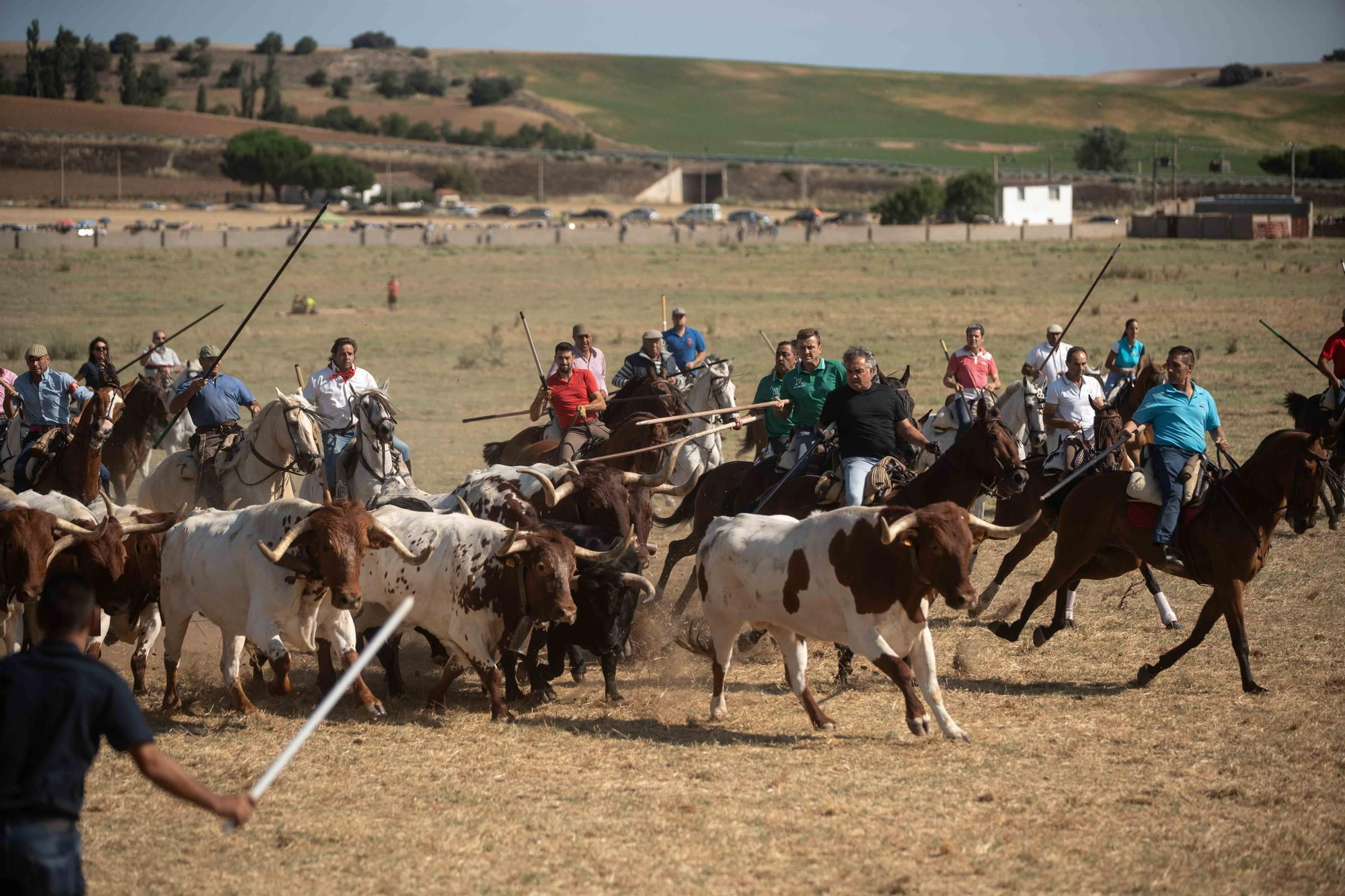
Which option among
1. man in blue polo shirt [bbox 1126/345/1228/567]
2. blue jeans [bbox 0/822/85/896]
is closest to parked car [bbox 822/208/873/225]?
man in blue polo shirt [bbox 1126/345/1228/567]

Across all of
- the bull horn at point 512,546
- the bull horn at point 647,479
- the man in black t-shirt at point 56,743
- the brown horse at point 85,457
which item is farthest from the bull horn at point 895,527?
the brown horse at point 85,457

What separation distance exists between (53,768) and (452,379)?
24.9 metres

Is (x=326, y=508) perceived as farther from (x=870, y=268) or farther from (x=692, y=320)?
(x=870, y=268)

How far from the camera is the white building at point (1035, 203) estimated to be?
95.2 m

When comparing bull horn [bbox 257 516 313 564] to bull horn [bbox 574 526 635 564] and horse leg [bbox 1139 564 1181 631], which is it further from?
horse leg [bbox 1139 564 1181 631]

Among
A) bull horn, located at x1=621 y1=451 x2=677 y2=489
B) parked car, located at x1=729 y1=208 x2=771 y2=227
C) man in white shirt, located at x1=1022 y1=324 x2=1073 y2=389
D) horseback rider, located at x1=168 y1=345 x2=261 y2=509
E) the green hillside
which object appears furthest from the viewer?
the green hillside

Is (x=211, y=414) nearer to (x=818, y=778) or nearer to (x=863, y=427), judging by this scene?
(x=863, y=427)

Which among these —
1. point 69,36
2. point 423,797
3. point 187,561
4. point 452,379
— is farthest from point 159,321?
point 69,36

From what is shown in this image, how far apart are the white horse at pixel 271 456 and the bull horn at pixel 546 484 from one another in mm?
2174

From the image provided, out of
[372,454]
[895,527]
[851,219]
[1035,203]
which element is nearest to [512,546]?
[895,527]

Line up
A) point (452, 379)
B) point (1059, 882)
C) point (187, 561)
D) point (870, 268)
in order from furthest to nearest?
point (870, 268) < point (452, 379) < point (187, 561) < point (1059, 882)

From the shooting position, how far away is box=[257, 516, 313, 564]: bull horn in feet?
28.5

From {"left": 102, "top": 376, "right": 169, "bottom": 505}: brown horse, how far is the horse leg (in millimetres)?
9895

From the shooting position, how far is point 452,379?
29359 millimetres
